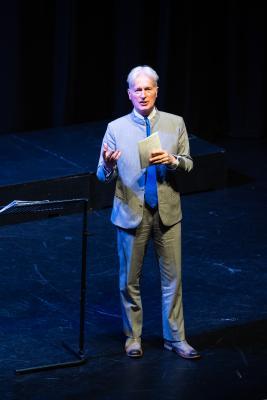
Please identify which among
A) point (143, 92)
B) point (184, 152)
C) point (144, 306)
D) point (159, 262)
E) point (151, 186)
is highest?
point (143, 92)

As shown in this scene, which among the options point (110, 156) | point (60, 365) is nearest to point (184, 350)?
point (60, 365)

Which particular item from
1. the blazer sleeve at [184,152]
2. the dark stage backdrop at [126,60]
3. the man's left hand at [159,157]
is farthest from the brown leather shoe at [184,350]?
the dark stage backdrop at [126,60]

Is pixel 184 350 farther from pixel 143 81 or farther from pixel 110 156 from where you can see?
pixel 143 81

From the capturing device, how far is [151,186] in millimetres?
5562

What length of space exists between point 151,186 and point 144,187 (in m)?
0.04

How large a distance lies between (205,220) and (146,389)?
2.77 metres

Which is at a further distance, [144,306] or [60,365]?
[144,306]

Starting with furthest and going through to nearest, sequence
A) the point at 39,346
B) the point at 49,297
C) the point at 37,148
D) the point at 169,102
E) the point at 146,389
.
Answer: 1. the point at 169,102
2. the point at 37,148
3. the point at 49,297
4. the point at 39,346
5. the point at 146,389

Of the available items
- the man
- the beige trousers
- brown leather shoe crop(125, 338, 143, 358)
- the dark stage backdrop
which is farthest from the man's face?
the dark stage backdrop

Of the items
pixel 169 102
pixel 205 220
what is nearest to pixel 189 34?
pixel 169 102

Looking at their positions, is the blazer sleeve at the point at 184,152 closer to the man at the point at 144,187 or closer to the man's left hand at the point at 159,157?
the man at the point at 144,187

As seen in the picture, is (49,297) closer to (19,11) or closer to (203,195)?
(203,195)

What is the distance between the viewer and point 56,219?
7996 millimetres

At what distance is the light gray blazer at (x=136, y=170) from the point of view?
5535 mm
